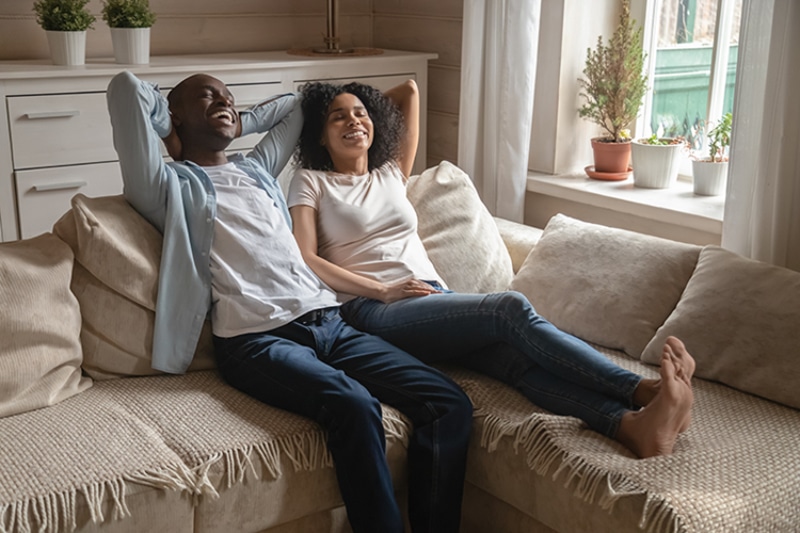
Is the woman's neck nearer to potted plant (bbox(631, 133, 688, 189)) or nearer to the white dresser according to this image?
the white dresser

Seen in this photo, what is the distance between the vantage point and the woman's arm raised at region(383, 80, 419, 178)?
271 cm

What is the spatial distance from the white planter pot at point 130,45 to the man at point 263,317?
0.78m

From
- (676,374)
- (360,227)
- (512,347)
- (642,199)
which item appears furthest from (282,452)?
(642,199)

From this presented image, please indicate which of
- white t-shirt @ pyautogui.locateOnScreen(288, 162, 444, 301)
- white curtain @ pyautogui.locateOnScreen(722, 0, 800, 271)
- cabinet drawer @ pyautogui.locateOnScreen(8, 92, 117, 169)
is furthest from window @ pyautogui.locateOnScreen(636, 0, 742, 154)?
cabinet drawer @ pyautogui.locateOnScreen(8, 92, 117, 169)

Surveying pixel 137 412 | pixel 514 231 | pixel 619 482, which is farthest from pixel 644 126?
pixel 137 412

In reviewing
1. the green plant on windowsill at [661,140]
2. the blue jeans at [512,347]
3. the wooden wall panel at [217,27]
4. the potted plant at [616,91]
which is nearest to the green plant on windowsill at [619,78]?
the potted plant at [616,91]

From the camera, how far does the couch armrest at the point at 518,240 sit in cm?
285

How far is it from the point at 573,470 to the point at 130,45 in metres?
2.03

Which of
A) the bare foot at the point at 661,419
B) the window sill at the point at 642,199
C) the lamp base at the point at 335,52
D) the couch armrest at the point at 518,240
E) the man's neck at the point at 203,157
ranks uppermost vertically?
the lamp base at the point at 335,52

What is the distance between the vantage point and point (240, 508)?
6.00ft

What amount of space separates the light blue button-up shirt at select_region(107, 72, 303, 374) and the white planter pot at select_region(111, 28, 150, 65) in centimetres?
90

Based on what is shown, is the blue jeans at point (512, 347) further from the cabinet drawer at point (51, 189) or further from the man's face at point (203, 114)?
the cabinet drawer at point (51, 189)

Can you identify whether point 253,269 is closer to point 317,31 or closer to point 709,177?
point 709,177

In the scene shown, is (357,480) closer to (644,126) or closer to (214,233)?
(214,233)
